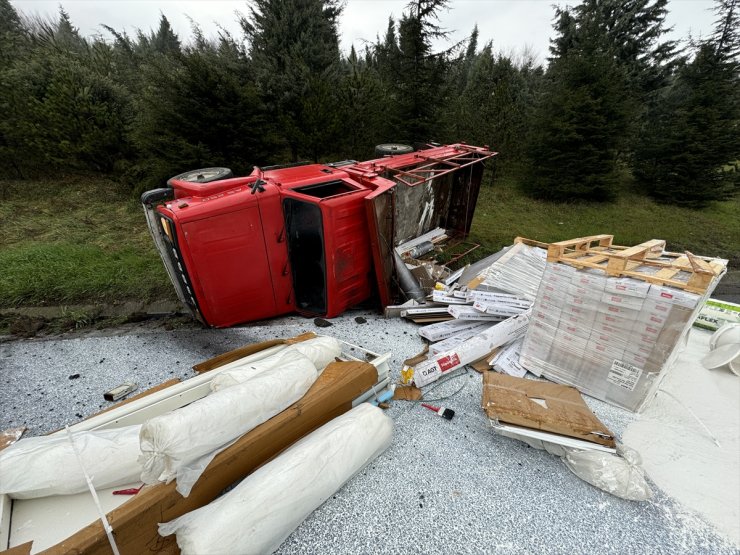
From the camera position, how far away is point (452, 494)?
2.34m

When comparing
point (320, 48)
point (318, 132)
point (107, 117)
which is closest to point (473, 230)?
point (318, 132)

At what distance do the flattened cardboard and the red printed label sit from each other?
41cm

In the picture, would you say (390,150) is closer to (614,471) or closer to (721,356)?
(721,356)

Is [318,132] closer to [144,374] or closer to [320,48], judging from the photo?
[320,48]

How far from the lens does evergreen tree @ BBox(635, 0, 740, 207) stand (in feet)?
32.6

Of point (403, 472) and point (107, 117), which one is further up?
point (107, 117)

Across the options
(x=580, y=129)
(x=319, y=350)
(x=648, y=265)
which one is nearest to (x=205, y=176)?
(x=319, y=350)

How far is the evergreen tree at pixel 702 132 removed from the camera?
9930mm

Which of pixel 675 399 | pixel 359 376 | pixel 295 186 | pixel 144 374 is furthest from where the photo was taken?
pixel 295 186

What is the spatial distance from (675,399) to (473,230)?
5.69 metres

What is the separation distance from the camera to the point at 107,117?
29.7ft

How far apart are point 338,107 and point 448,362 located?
917 cm

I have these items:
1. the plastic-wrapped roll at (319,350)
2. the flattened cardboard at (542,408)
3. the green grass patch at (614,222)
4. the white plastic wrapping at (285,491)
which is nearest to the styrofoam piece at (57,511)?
the white plastic wrapping at (285,491)

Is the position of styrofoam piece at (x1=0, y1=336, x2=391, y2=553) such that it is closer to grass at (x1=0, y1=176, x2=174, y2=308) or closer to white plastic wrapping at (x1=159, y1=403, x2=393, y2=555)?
white plastic wrapping at (x1=159, y1=403, x2=393, y2=555)
